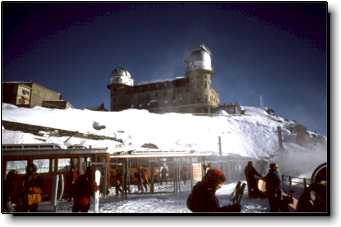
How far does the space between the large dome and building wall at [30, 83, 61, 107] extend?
1.83m

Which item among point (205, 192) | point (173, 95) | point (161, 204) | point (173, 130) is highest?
point (173, 95)

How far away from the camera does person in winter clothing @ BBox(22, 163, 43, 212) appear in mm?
3865

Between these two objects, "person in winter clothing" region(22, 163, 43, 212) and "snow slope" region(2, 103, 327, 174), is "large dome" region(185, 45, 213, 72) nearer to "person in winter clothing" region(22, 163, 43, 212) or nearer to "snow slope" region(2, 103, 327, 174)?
"snow slope" region(2, 103, 327, 174)

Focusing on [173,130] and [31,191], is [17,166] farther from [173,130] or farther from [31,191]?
[173,130]

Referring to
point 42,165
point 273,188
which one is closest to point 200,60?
point 273,188

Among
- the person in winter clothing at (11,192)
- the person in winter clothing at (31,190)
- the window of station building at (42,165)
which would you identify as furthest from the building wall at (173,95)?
the person in winter clothing at (11,192)

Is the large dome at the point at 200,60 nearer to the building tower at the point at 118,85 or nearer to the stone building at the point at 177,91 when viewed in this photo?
the stone building at the point at 177,91

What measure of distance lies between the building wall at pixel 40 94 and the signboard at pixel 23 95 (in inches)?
2.9

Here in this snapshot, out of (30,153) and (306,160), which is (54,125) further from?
(306,160)

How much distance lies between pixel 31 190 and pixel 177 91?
7.98ft

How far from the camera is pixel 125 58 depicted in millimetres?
4375

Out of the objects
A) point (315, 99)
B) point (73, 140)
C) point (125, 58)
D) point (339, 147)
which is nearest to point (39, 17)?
point (125, 58)

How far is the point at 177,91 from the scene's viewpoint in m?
4.88

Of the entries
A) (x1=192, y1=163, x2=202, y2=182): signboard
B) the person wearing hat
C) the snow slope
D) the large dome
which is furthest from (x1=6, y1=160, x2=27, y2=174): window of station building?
the large dome
